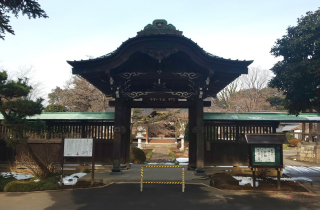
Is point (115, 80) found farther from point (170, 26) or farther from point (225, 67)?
point (225, 67)

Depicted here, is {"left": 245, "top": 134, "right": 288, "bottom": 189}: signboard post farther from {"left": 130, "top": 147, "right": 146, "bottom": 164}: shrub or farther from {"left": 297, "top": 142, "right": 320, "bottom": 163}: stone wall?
{"left": 297, "top": 142, "right": 320, "bottom": 163}: stone wall

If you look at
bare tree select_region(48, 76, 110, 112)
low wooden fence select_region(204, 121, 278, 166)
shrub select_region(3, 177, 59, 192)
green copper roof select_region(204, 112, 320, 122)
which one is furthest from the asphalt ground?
bare tree select_region(48, 76, 110, 112)

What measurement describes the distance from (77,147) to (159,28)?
18.8 feet

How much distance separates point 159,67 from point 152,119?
16562 millimetres

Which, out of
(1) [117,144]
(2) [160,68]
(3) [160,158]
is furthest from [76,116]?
(3) [160,158]

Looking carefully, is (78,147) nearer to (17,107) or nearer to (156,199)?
(17,107)

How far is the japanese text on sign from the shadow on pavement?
1.23 meters

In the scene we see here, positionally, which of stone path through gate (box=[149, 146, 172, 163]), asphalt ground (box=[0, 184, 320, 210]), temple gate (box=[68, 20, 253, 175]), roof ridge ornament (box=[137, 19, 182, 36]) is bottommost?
stone path through gate (box=[149, 146, 172, 163])

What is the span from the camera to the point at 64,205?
6.62m

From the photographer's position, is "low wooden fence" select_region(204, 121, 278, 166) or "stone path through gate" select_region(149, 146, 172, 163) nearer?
"low wooden fence" select_region(204, 121, 278, 166)

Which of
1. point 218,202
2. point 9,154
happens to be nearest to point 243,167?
point 218,202

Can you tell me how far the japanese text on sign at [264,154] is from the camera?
875cm

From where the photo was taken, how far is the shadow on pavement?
6605mm

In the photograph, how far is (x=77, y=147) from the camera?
910cm
